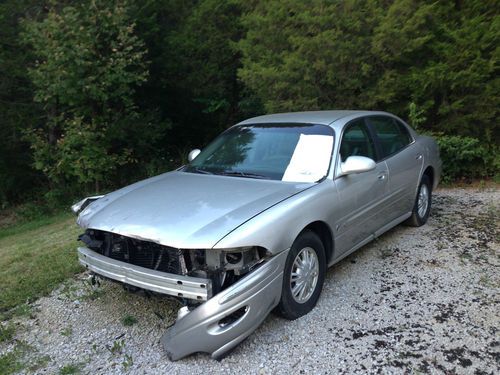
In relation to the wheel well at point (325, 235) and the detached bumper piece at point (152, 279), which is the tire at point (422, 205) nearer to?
the wheel well at point (325, 235)

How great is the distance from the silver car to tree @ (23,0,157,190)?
6.13 m

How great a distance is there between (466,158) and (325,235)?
5.21 meters

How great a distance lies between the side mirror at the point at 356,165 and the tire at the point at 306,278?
2.26 ft

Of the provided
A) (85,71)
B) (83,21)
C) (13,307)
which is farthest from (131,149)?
(13,307)

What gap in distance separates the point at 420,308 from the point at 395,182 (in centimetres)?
155

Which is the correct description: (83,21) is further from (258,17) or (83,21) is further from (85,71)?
(258,17)

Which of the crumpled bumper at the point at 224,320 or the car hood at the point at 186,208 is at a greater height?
the car hood at the point at 186,208

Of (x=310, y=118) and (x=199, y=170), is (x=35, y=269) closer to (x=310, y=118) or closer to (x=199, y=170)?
(x=199, y=170)

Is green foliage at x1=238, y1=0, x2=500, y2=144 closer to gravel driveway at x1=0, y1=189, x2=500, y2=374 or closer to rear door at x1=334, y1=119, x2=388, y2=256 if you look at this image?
rear door at x1=334, y1=119, x2=388, y2=256

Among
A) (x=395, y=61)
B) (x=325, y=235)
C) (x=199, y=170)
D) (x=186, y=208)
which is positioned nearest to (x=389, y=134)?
(x=325, y=235)

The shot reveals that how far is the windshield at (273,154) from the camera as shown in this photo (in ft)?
12.7

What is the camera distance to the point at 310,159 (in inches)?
155

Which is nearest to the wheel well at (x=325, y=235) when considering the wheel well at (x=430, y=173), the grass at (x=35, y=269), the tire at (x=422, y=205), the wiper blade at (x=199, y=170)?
the wiper blade at (x=199, y=170)

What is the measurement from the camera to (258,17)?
9070mm
